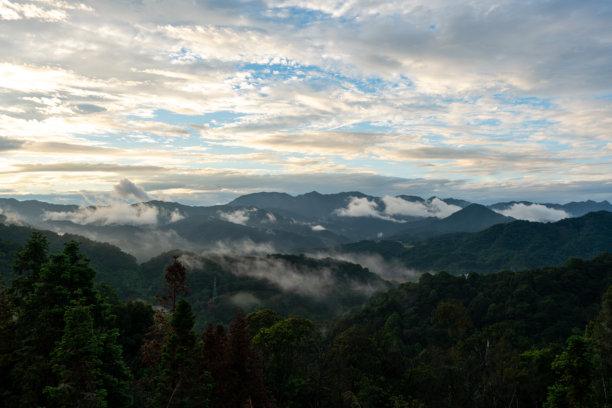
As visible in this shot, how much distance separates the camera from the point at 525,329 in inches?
3792

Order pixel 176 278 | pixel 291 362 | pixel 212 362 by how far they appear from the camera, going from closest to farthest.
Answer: pixel 176 278, pixel 212 362, pixel 291 362

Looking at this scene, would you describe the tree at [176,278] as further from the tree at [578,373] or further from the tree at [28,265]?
the tree at [578,373]

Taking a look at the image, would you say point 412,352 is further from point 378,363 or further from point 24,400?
point 24,400

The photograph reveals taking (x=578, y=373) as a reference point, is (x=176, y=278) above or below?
above

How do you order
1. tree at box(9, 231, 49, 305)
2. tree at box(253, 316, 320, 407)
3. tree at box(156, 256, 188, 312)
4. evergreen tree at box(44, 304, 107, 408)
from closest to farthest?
evergreen tree at box(44, 304, 107, 408) < tree at box(156, 256, 188, 312) < tree at box(9, 231, 49, 305) < tree at box(253, 316, 320, 407)

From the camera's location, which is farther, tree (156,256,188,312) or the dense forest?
tree (156,256,188,312)

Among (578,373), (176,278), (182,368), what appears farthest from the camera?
(578,373)

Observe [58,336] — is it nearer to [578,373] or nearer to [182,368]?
[182,368]

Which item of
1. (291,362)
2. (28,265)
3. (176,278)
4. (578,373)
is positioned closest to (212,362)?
(176,278)

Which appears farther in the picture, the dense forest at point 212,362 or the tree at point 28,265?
the tree at point 28,265

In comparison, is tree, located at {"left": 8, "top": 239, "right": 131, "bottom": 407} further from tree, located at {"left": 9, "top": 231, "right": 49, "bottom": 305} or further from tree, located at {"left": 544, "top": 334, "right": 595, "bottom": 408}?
tree, located at {"left": 544, "top": 334, "right": 595, "bottom": 408}

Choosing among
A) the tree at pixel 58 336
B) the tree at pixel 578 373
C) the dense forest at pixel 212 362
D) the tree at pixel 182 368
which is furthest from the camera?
the tree at pixel 578 373

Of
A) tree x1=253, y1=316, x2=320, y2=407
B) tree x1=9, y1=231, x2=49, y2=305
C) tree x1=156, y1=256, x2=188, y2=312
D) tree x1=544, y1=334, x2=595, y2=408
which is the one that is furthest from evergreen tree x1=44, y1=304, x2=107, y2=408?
tree x1=544, y1=334, x2=595, y2=408

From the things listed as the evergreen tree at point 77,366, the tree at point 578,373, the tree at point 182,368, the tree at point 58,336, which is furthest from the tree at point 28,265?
the tree at point 578,373
